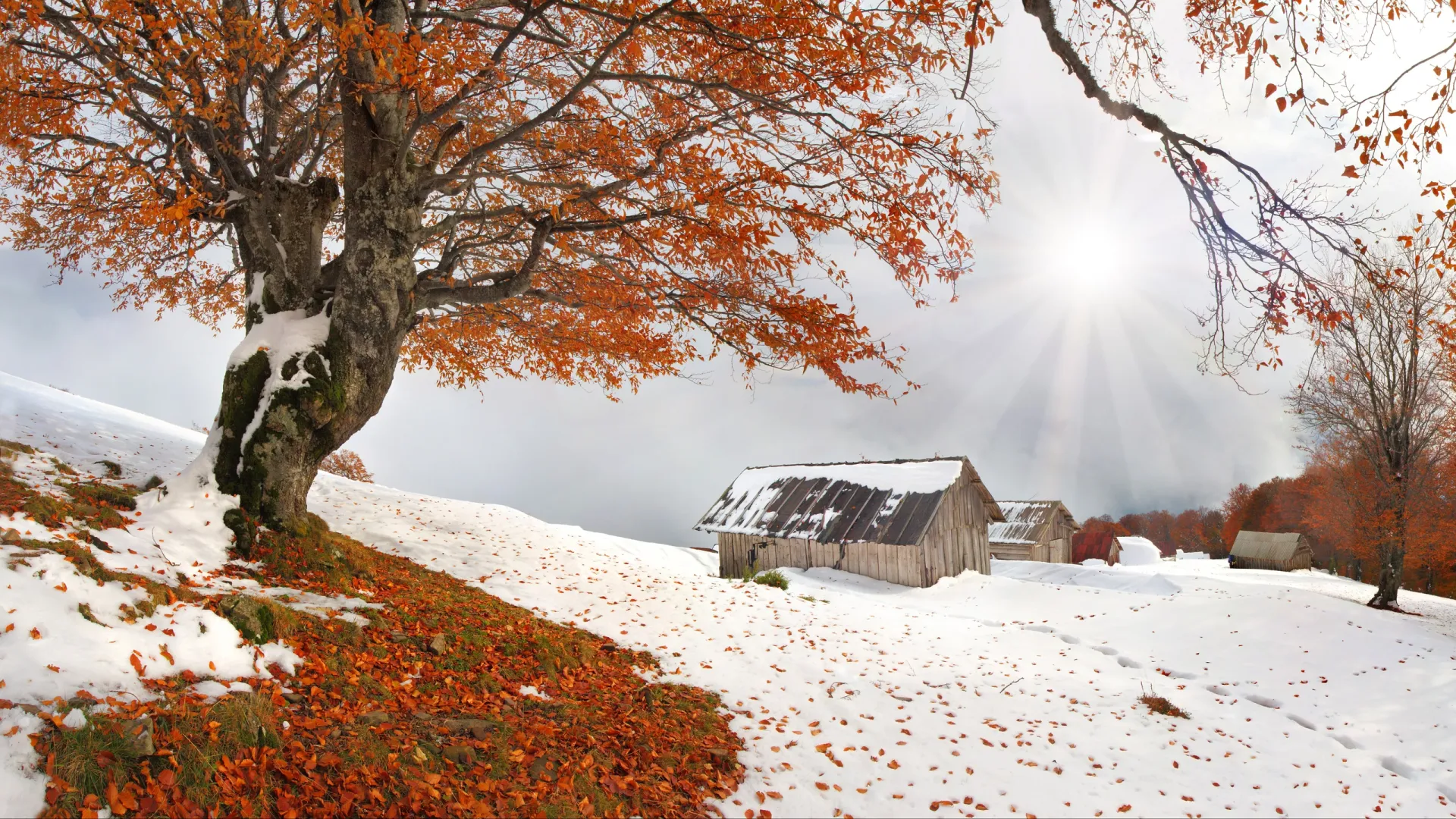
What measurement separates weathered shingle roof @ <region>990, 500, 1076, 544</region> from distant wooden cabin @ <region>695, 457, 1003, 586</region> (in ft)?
39.5

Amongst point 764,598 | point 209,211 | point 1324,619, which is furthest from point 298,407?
point 1324,619

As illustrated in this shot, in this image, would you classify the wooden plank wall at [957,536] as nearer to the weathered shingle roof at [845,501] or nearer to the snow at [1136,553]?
the weathered shingle roof at [845,501]

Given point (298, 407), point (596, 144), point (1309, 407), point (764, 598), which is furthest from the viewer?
point (1309, 407)

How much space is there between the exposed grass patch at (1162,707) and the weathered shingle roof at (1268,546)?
48.2m

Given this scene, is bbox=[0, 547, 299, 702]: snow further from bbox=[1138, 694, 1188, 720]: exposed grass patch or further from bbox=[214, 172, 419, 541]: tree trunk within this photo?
bbox=[1138, 694, 1188, 720]: exposed grass patch

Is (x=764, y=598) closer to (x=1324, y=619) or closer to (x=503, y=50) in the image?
(x=503, y=50)

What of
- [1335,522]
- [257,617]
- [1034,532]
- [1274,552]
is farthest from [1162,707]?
[1274,552]

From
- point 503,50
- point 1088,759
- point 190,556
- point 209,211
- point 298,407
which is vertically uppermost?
point 503,50

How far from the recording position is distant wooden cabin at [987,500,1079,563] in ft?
113

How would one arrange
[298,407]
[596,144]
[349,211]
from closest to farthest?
1. [298,407]
2. [349,211]
3. [596,144]

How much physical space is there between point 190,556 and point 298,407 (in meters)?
2.17

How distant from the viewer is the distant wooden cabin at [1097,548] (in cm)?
5091

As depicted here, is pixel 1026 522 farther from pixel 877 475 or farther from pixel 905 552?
pixel 905 552

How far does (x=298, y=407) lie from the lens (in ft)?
29.2
